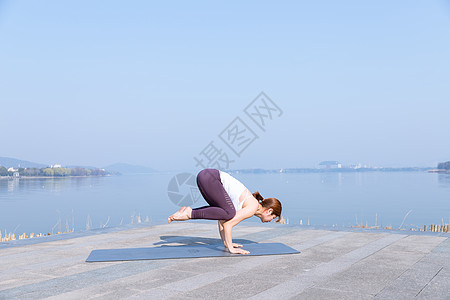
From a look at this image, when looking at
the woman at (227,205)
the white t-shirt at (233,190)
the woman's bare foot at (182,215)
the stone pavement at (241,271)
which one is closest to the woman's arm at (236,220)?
the woman at (227,205)

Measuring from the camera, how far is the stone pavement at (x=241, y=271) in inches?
155

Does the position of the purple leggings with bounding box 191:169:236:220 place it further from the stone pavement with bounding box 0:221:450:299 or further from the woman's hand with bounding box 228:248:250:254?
the stone pavement with bounding box 0:221:450:299

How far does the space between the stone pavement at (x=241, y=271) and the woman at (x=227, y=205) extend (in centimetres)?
55

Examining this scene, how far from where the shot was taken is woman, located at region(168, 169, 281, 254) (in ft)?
19.2

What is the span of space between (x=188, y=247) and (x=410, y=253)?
3299 mm

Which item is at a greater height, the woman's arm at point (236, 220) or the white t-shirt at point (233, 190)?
the white t-shirt at point (233, 190)

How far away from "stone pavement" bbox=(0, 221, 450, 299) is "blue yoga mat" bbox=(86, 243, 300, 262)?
7.2 inches

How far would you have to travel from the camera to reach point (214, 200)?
592cm

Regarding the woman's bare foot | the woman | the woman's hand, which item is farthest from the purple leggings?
the woman's hand

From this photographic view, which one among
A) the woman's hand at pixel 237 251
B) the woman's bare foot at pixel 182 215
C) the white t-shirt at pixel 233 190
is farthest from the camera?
the white t-shirt at pixel 233 190

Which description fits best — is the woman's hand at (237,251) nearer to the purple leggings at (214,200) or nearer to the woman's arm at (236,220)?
the woman's arm at (236,220)

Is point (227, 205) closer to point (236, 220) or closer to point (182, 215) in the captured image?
point (236, 220)

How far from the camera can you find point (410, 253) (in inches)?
237

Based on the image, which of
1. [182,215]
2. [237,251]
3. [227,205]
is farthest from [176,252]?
[227,205]
